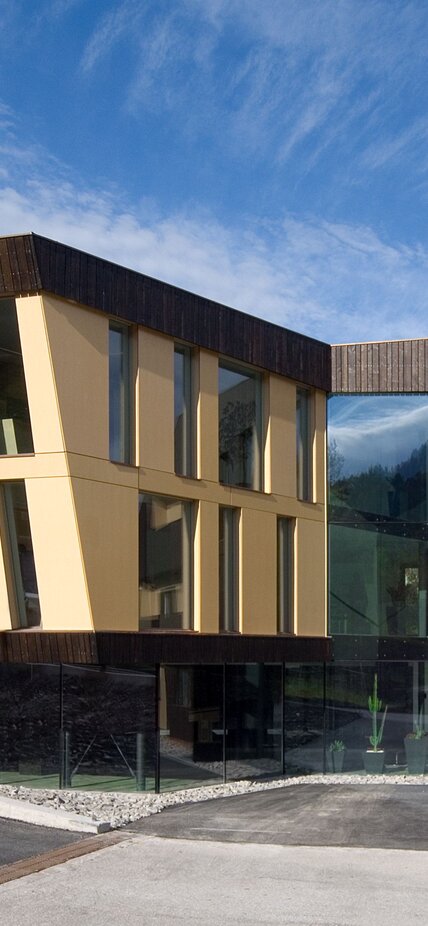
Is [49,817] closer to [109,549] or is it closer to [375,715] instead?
[109,549]

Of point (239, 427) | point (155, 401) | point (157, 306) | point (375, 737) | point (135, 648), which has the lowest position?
point (375, 737)

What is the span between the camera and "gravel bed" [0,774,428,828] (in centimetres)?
1794

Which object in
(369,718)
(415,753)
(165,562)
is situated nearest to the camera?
(165,562)

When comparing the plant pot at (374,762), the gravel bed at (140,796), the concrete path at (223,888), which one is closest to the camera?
the concrete path at (223,888)

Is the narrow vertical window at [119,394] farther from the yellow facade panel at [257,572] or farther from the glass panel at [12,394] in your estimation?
the yellow facade panel at [257,572]

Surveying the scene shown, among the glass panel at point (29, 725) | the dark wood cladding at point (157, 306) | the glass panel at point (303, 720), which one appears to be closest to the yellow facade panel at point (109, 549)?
the glass panel at point (29, 725)

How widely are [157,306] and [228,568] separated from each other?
5369 millimetres

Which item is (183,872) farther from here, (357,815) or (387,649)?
(387,649)

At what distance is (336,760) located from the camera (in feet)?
79.4

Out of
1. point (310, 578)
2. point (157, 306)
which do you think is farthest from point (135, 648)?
point (157, 306)

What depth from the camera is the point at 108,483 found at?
19.3 metres

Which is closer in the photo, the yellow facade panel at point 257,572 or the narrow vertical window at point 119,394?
the narrow vertical window at point 119,394

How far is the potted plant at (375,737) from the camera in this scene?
944 inches

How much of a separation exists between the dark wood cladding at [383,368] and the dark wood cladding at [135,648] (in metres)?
5.82
